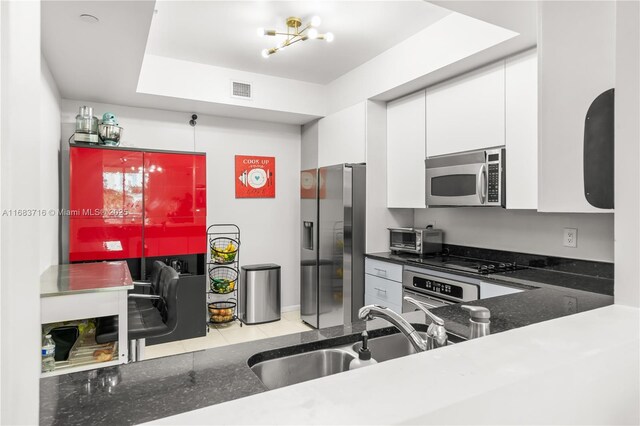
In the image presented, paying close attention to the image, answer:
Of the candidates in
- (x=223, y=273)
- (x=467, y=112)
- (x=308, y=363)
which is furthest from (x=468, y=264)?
(x=223, y=273)

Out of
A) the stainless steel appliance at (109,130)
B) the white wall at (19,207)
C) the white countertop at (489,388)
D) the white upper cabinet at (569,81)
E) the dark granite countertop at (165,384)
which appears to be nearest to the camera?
the white wall at (19,207)

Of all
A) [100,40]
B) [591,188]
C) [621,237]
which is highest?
[100,40]

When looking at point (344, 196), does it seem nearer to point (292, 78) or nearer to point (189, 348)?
point (292, 78)

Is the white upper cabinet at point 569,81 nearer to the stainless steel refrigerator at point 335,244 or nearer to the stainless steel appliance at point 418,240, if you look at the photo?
the stainless steel appliance at point 418,240

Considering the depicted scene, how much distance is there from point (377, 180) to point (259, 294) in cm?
173

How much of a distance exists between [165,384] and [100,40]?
2123 mm

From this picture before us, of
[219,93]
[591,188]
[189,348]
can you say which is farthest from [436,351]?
[219,93]

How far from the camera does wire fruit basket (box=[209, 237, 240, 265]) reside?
12.6ft

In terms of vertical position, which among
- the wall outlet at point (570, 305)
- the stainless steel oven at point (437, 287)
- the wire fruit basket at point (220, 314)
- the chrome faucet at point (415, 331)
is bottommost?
the wire fruit basket at point (220, 314)

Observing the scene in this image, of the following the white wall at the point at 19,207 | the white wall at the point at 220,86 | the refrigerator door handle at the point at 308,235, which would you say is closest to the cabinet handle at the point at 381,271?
the refrigerator door handle at the point at 308,235

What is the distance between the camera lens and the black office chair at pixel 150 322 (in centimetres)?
227

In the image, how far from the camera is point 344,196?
11.4 ft

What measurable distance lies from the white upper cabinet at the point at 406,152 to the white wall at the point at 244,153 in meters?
1.40

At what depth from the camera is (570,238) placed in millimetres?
2477
